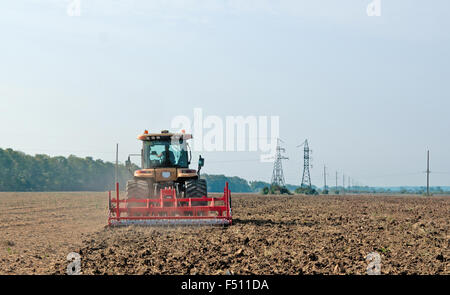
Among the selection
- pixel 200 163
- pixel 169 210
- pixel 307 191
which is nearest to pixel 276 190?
pixel 307 191

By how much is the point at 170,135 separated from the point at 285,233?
20.5ft

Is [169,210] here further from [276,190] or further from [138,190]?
[276,190]

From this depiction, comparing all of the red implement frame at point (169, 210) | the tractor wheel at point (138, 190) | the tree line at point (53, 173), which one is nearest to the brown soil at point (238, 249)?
the red implement frame at point (169, 210)

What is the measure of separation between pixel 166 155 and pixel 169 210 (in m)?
3.23

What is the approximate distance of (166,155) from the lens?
21.7 metres

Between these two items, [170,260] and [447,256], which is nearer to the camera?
[170,260]

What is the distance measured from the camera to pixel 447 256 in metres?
12.6

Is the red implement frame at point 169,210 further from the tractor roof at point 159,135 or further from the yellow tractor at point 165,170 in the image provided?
the tractor roof at point 159,135

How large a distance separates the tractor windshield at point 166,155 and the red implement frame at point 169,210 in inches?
60.7

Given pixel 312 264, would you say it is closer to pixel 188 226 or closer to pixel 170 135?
pixel 188 226

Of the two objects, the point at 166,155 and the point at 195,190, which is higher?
the point at 166,155

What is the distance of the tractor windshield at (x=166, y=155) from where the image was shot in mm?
21578

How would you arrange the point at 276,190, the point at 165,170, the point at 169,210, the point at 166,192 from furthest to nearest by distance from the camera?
the point at 276,190 < the point at 165,170 < the point at 166,192 < the point at 169,210
